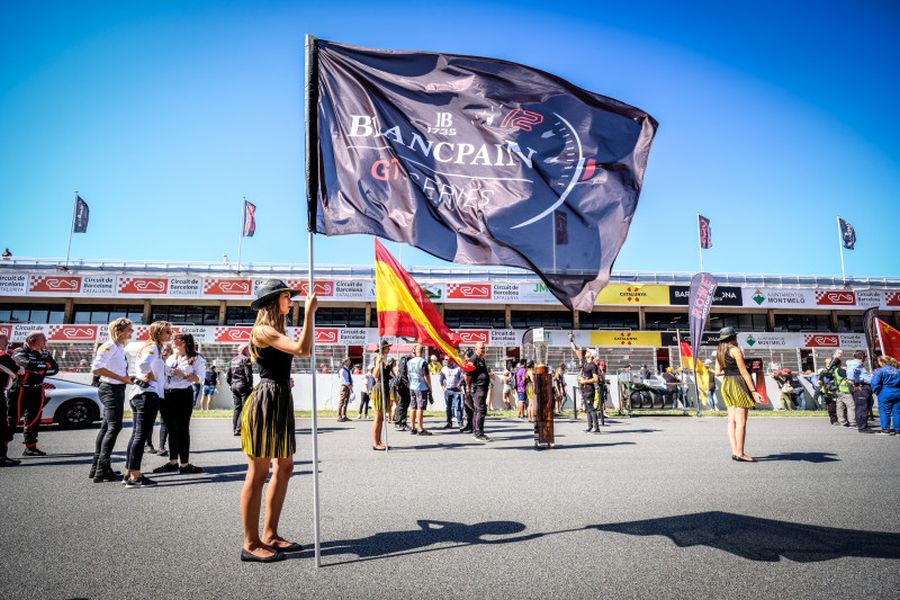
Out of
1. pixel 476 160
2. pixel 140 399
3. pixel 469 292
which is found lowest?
pixel 140 399

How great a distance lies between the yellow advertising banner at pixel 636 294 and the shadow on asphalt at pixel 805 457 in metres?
27.4

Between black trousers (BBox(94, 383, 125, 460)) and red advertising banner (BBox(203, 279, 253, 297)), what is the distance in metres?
29.1

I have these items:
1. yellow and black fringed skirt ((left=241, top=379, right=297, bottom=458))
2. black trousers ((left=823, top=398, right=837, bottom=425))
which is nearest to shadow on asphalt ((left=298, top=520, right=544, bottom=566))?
yellow and black fringed skirt ((left=241, top=379, right=297, bottom=458))

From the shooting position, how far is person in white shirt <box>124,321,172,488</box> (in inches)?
213

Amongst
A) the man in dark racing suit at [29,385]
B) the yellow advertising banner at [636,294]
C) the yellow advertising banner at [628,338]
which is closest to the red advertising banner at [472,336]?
the yellow advertising banner at [628,338]

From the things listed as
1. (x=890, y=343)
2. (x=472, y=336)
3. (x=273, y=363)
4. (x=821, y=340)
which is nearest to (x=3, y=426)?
(x=273, y=363)

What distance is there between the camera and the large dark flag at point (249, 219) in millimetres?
36719

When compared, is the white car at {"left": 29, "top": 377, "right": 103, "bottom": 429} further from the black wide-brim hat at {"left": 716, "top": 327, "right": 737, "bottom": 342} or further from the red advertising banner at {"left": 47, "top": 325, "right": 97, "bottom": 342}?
the red advertising banner at {"left": 47, "top": 325, "right": 97, "bottom": 342}

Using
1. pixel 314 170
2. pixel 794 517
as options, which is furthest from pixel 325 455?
pixel 794 517

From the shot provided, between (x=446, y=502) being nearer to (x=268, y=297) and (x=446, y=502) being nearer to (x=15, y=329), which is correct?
(x=268, y=297)

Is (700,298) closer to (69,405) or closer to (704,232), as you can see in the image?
(69,405)

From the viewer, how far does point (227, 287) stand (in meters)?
33.3

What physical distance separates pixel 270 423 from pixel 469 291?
103 ft

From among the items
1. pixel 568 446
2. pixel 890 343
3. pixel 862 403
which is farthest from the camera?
pixel 890 343
